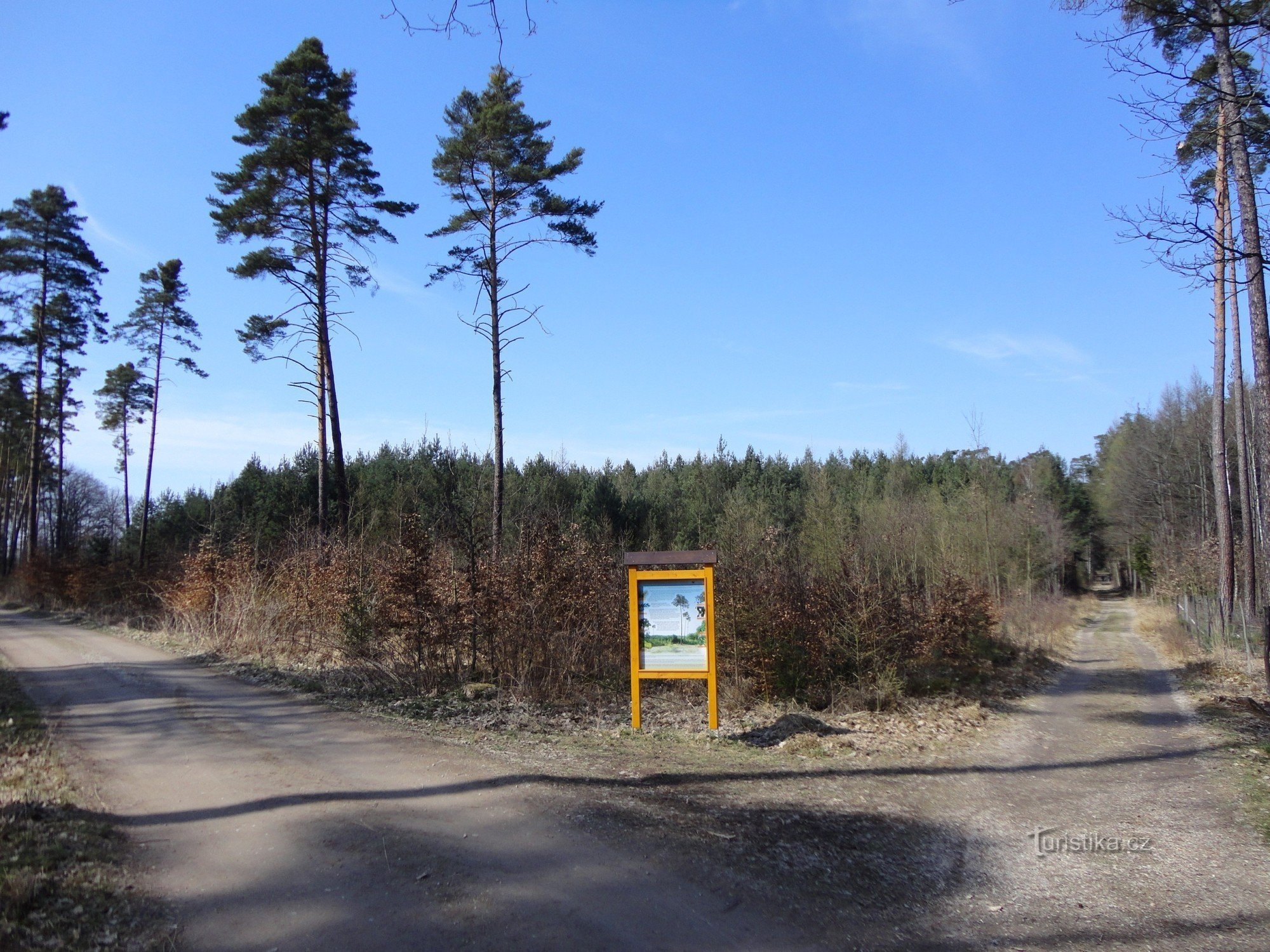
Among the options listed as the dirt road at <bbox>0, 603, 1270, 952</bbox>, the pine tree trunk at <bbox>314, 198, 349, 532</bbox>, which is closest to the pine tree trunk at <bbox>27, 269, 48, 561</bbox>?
the pine tree trunk at <bbox>314, 198, 349, 532</bbox>

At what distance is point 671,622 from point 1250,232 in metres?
10.1

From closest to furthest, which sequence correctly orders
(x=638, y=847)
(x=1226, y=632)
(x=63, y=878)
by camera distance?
(x=63, y=878), (x=638, y=847), (x=1226, y=632)

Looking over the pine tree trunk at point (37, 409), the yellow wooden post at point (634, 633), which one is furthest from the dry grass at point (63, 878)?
the pine tree trunk at point (37, 409)

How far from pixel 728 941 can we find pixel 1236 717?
12.2 meters

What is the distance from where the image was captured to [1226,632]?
68.7 feet

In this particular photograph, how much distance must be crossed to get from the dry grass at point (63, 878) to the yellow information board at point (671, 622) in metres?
5.99

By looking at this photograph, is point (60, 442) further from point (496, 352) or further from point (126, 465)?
point (496, 352)

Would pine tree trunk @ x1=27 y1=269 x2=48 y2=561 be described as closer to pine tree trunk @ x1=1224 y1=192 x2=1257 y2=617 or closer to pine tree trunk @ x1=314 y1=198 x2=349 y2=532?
pine tree trunk @ x1=314 y1=198 x2=349 y2=532

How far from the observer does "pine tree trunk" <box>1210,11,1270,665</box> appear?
11.2 m

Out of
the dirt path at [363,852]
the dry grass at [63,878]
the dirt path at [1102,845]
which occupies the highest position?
the dry grass at [63,878]

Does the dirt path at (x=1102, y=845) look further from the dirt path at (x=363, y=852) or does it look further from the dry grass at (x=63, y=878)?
the dry grass at (x=63, y=878)

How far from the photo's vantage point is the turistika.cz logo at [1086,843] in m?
6.60

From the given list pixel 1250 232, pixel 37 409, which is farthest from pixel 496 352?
pixel 37 409

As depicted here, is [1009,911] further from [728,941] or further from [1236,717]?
[1236,717]
